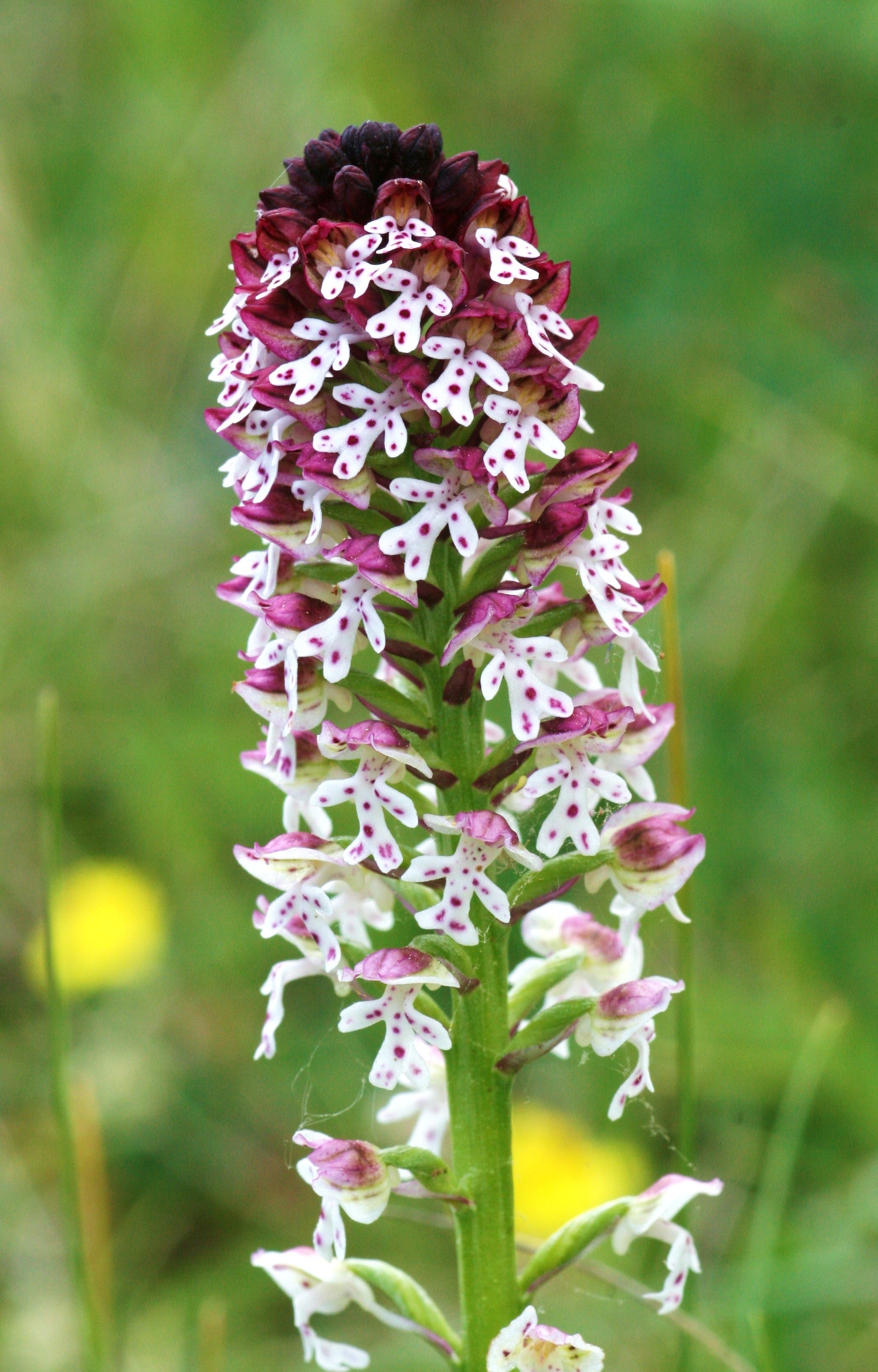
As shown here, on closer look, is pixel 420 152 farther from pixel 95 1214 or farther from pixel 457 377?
pixel 95 1214

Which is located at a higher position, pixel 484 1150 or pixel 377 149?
pixel 377 149

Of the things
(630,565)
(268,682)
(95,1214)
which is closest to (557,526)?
(268,682)

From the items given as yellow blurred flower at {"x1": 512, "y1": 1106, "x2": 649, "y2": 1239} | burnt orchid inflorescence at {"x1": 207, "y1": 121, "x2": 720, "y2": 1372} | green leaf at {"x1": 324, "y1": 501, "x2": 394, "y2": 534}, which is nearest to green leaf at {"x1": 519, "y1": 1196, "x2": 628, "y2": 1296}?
burnt orchid inflorescence at {"x1": 207, "y1": 121, "x2": 720, "y2": 1372}

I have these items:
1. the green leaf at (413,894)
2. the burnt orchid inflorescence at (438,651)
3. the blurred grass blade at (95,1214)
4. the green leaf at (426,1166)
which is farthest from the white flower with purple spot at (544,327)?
the blurred grass blade at (95,1214)

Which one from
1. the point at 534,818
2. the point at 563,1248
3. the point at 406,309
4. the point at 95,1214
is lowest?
the point at 95,1214

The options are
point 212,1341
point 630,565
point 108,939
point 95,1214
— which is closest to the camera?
point 212,1341

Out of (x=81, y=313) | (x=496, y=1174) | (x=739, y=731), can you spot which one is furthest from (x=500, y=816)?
(x=81, y=313)
